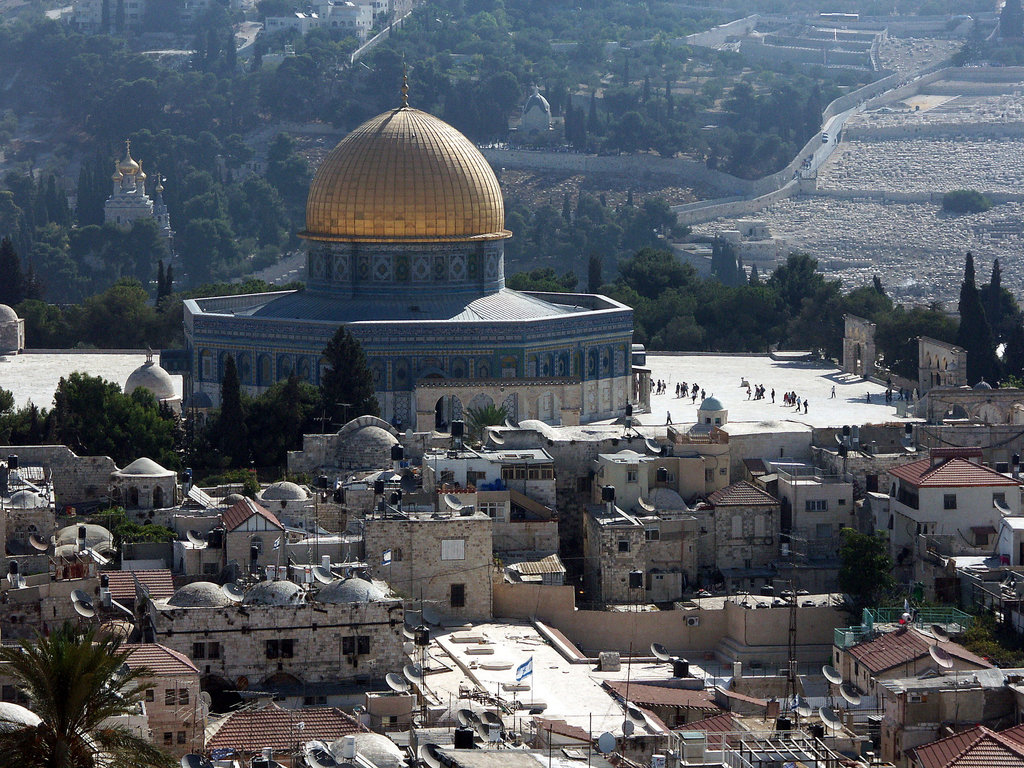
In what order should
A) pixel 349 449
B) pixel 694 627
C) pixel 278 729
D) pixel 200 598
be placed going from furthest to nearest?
pixel 349 449
pixel 694 627
pixel 200 598
pixel 278 729

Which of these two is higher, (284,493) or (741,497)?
(284,493)

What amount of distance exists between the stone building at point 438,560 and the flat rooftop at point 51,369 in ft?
52.5

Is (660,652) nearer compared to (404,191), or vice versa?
(660,652)

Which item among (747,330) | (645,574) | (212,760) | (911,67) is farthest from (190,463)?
(911,67)

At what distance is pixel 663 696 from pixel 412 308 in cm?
2196

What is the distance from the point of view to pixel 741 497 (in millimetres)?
43031

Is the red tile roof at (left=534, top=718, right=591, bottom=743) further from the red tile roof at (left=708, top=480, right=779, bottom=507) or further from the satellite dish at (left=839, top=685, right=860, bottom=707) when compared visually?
the red tile roof at (left=708, top=480, right=779, bottom=507)

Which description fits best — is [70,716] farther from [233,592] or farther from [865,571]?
[865,571]

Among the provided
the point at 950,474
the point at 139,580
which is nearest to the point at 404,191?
the point at 950,474

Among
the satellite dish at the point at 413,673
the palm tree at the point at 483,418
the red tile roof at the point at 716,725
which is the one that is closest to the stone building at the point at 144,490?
the palm tree at the point at 483,418

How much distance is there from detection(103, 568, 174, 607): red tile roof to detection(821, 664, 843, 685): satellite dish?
7.75 metres

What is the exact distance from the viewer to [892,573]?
41.1 metres

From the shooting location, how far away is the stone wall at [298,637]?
116 feet

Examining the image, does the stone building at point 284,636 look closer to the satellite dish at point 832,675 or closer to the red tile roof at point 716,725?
the red tile roof at point 716,725
